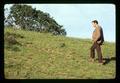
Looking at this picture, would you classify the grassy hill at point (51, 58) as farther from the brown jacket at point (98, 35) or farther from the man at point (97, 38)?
the brown jacket at point (98, 35)

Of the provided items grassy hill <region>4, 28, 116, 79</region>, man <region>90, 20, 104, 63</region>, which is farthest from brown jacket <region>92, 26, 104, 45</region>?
grassy hill <region>4, 28, 116, 79</region>

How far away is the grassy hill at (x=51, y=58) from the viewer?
8430 millimetres

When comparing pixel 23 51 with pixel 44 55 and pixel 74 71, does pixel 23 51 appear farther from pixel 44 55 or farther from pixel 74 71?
pixel 74 71

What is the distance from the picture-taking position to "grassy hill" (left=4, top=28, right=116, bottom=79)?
8.43 m

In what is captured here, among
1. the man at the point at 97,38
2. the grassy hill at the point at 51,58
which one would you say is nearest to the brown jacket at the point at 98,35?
the man at the point at 97,38

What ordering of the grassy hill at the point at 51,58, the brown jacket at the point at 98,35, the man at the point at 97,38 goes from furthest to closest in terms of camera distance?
the grassy hill at the point at 51,58
the brown jacket at the point at 98,35
the man at the point at 97,38

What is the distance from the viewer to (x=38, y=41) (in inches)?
446

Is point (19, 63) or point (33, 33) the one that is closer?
point (19, 63)

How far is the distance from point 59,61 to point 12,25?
2912 millimetres

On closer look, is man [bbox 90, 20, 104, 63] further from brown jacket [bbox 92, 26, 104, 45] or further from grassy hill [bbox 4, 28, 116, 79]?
grassy hill [bbox 4, 28, 116, 79]

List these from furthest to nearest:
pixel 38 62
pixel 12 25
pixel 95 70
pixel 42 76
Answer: pixel 12 25
pixel 38 62
pixel 95 70
pixel 42 76

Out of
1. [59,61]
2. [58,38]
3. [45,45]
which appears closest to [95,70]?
[59,61]

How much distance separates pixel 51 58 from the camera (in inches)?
387

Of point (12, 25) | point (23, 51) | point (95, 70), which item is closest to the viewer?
point (95, 70)
